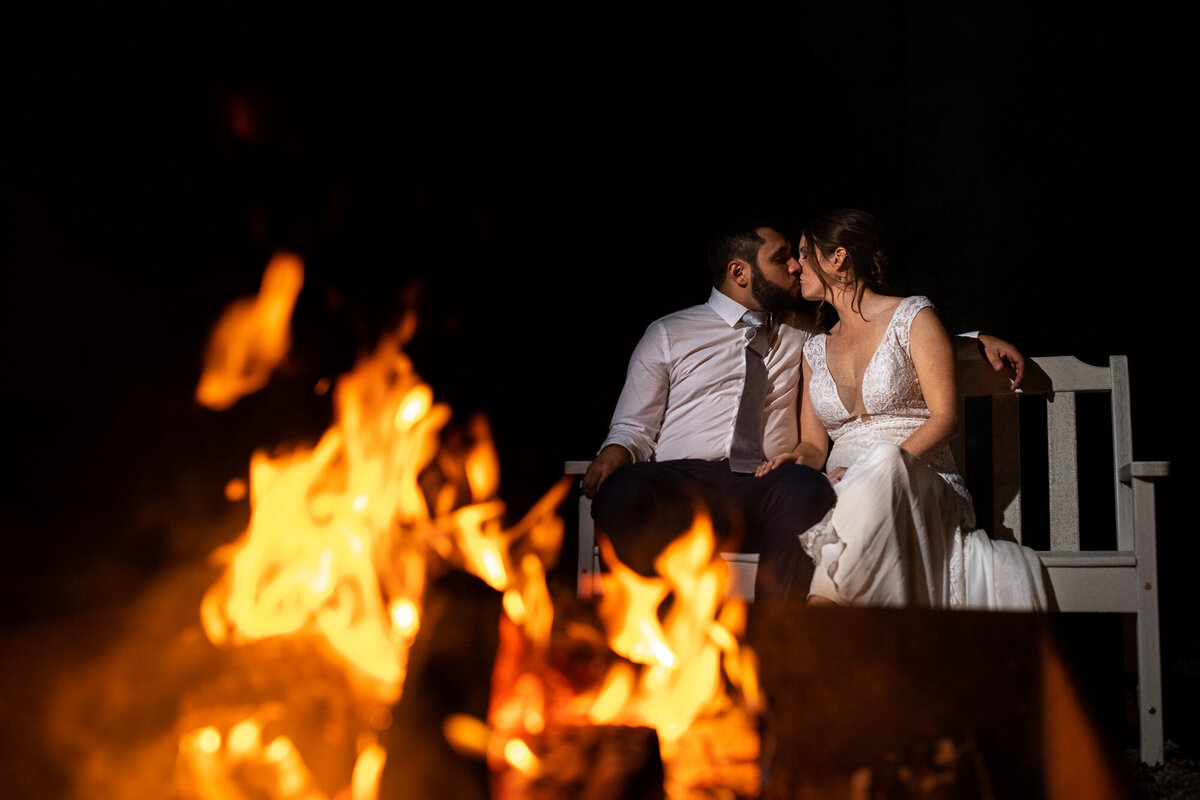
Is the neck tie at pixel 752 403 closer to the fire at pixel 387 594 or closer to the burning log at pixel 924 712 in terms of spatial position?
the fire at pixel 387 594

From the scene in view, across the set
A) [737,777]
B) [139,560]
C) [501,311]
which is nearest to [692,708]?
[737,777]

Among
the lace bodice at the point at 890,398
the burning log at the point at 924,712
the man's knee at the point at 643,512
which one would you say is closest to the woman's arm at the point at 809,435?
the lace bodice at the point at 890,398

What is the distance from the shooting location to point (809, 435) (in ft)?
9.09

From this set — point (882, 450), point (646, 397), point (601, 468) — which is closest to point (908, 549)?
point (882, 450)

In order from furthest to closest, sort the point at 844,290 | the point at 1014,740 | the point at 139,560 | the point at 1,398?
the point at 844,290, the point at 139,560, the point at 1,398, the point at 1014,740

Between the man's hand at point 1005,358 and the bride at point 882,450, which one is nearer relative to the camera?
the bride at point 882,450

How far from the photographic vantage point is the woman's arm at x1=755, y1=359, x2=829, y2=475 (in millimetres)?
2717

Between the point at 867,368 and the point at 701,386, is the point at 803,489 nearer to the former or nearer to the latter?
the point at 867,368

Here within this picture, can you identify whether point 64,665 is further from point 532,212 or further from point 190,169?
point 532,212

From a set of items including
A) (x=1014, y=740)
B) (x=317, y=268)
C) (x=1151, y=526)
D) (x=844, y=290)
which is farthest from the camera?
(x=844, y=290)

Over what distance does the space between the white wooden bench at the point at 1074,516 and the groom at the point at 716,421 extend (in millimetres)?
133

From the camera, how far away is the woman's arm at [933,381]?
2361 mm

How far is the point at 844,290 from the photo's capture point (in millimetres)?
2727

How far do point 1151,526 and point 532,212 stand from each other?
207 centimetres
